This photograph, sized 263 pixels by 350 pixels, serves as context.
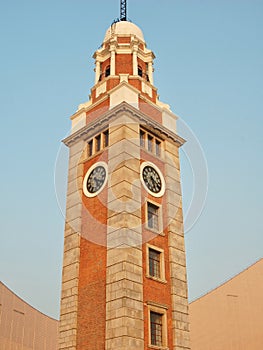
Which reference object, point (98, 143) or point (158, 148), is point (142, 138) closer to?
point (158, 148)

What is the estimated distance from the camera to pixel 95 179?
26.0 m

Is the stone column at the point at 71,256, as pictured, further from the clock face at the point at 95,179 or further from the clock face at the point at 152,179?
the clock face at the point at 152,179

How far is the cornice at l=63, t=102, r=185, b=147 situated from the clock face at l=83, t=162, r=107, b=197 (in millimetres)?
2548

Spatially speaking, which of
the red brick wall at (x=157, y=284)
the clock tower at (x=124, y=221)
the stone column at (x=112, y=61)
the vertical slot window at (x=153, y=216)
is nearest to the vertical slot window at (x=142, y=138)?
the clock tower at (x=124, y=221)

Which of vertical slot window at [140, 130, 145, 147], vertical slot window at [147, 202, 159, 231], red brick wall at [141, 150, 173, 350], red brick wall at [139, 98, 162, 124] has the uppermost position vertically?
red brick wall at [139, 98, 162, 124]

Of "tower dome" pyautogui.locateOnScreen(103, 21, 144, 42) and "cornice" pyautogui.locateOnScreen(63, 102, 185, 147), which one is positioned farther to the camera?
"tower dome" pyautogui.locateOnScreen(103, 21, 144, 42)

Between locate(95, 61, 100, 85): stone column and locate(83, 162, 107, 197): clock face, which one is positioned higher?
locate(95, 61, 100, 85): stone column

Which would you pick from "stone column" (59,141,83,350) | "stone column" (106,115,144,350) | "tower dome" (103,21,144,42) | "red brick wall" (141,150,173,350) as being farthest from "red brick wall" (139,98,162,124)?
"tower dome" (103,21,144,42)

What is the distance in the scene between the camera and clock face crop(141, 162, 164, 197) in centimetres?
2528

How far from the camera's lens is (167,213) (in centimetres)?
2566

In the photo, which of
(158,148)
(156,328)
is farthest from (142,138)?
(156,328)

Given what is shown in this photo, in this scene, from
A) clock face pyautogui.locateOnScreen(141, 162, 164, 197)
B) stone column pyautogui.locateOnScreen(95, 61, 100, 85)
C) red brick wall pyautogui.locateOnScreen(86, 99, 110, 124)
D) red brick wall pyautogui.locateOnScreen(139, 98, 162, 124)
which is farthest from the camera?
stone column pyautogui.locateOnScreen(95, 61, 100, 85)

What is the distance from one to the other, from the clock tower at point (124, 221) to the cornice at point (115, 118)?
57 mm

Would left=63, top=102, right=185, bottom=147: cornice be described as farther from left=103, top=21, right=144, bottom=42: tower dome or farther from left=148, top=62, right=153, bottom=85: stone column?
left=103, top=21, right=144, bottom=42: tower dome
